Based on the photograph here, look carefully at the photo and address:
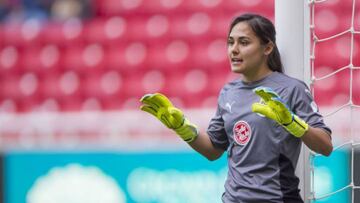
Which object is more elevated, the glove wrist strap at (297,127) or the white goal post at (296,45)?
the white goal post at (296,45)

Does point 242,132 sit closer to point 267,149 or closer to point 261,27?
point 267,149

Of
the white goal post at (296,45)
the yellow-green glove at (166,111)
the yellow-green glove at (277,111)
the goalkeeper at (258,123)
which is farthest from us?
the white goal post at (296,45)

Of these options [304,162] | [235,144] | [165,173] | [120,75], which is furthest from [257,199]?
[120,75]

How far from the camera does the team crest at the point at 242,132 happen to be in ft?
7.94

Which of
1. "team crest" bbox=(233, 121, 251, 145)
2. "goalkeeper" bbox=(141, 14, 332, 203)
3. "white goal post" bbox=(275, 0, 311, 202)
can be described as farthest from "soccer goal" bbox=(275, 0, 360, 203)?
"team crest" bbox=(233, 121, 251, 145)

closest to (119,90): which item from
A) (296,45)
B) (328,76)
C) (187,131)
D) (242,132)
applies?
(328,76)

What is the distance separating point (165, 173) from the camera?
4.82 metres

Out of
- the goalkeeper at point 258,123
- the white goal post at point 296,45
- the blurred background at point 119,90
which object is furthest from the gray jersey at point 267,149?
the blurred background at point 119,90

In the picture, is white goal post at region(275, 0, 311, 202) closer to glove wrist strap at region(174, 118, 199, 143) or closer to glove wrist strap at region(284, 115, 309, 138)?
glove wrist strap at region(174, 118, 199, 143)

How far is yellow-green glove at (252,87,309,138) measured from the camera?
2.21 meters

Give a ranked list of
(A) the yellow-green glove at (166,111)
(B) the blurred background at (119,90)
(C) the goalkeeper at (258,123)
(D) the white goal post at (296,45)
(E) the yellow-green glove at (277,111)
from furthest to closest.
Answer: (B) the blurred background at (119,90) < (D) the white goal post at (296,45) < (A) the yellow-green glove at (166,111) < (C) the goalkeeper at (258,123) < (E) the yellow-green glove at (277,111)

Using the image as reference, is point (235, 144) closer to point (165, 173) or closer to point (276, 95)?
point (276, 95)

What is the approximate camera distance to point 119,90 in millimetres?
6824

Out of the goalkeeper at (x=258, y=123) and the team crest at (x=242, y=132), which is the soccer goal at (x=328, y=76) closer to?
the goalkeeper at (x=258, y=123)
